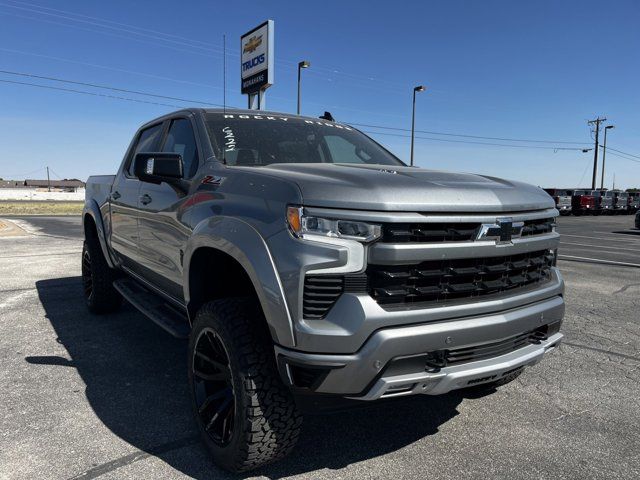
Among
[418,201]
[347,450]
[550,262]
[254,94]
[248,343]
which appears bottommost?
[347,450]

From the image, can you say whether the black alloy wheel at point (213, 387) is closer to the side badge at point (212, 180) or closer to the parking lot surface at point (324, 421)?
the parking lot surface at point (324, 421)

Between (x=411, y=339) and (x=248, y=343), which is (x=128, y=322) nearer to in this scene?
(x=248, y=343)

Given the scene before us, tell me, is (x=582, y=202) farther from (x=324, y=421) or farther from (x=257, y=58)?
(x=324, y=421)

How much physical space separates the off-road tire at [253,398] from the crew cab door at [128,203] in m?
2.04

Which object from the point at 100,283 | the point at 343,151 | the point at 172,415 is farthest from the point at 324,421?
the point at 100,283

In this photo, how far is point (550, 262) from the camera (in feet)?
9.81

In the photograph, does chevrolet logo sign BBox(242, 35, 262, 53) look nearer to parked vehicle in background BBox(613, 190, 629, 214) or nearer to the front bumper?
the front bumper

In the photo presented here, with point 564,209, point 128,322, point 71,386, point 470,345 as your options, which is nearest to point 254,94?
point 128,322

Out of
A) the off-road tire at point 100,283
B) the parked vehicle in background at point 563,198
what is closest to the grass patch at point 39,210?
the off-road tire at point 100,283

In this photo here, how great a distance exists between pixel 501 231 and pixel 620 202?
43.8 metres

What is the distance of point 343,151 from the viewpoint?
12.9 feet

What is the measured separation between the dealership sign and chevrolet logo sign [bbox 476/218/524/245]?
680 inches

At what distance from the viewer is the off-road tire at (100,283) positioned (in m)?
5.27

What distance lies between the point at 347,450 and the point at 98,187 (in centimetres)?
413
